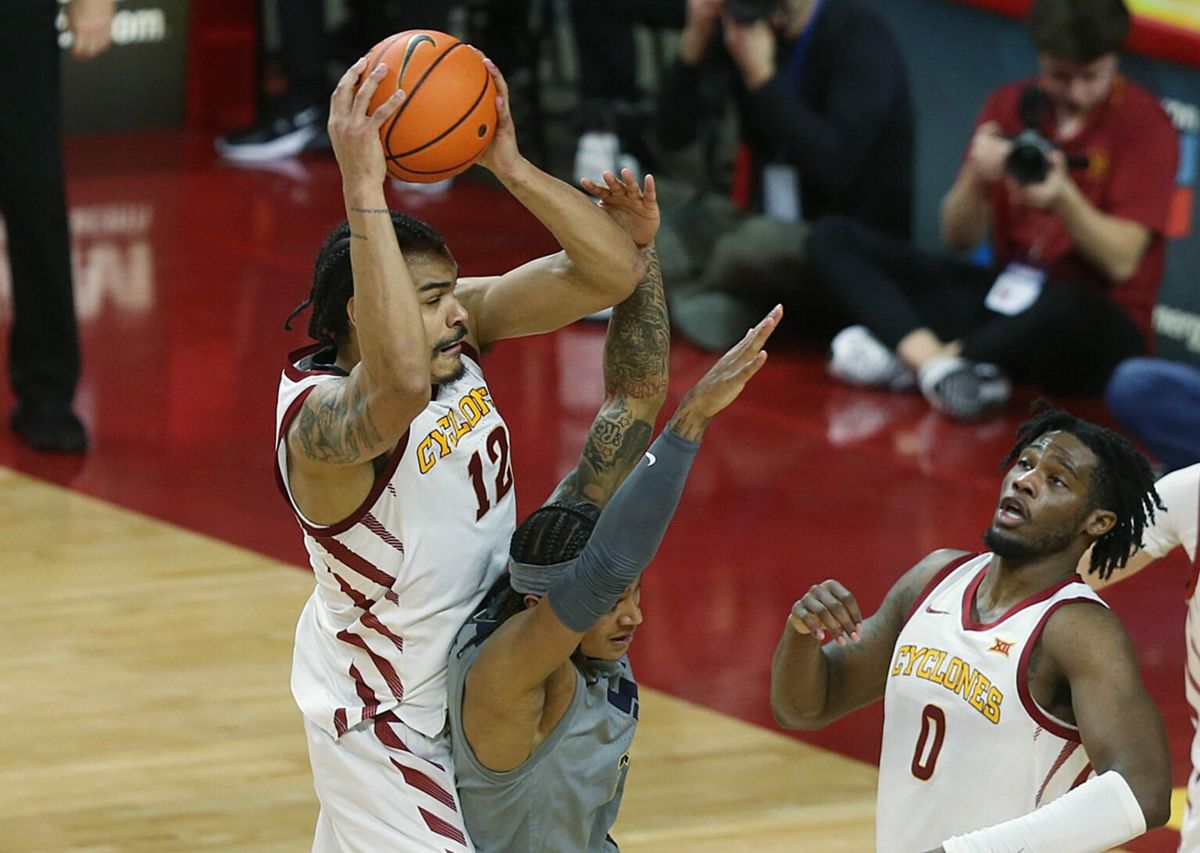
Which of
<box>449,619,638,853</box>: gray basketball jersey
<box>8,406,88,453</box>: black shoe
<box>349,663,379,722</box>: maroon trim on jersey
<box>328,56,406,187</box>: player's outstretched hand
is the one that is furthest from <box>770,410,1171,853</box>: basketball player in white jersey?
<box>8,406,88,453</box>: black shoe

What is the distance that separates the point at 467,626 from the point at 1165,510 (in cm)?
122

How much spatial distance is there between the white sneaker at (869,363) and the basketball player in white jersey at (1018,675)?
4.25m

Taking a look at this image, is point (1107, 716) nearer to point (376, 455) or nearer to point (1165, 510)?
point (1165, 510)

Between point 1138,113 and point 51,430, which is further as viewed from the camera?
point 1138,113

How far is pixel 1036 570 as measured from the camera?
134 inches

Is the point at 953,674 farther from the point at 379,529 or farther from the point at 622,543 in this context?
the point at 379,529

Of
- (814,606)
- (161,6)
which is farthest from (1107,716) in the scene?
(161,6)

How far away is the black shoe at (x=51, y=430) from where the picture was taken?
6.83 meters

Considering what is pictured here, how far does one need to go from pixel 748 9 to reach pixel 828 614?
4.96 metres

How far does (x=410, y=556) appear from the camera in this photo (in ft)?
11.1

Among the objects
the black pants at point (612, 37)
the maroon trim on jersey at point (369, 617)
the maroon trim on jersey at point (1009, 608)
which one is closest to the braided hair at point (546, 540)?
the maroon trim on jersey at point (369, 617)

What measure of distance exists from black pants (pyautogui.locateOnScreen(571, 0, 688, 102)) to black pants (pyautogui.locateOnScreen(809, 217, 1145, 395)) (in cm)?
233

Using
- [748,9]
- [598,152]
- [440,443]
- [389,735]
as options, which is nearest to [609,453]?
[440,443]

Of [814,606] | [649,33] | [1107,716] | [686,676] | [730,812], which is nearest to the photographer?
[1107,716]
